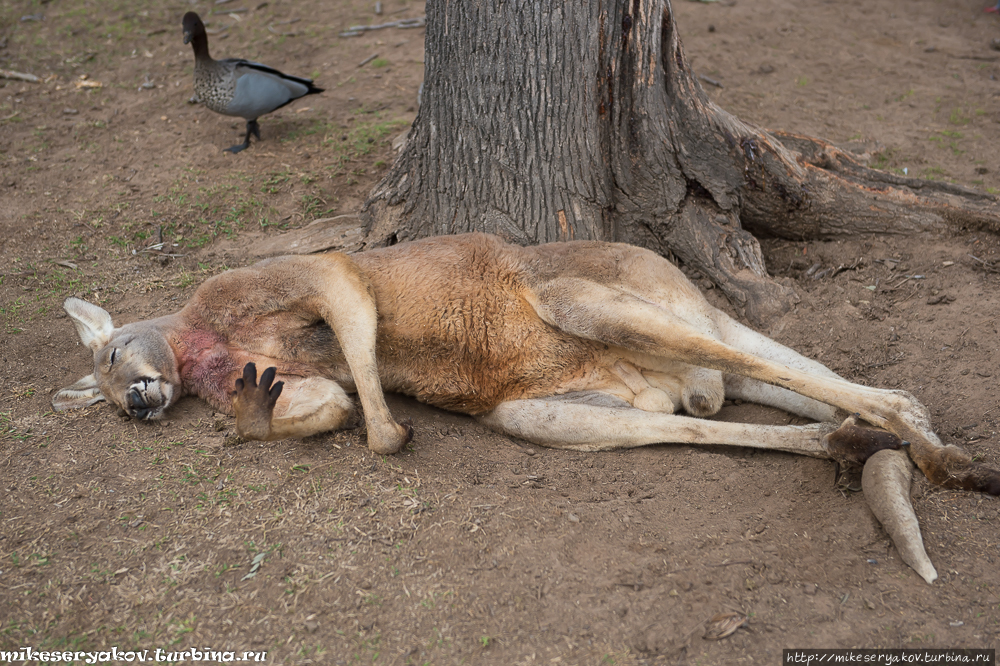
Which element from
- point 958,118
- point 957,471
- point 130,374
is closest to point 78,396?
point 130,374

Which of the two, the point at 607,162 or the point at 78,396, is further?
the point at 607,162

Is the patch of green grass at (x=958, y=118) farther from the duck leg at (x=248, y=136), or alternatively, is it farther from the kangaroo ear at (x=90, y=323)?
the kangaroo ear at (x=90, y=323)

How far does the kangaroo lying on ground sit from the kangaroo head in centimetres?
1

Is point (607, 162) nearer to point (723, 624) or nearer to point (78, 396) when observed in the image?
point (723, 624)

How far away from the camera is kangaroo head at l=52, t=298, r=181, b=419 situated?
157 inches

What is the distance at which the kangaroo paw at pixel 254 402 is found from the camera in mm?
3727

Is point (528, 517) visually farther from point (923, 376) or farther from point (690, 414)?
point (923, 376)

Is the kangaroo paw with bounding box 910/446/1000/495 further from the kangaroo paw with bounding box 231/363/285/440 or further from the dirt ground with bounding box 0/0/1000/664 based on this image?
the kangaroo paw with bounding box 231/363/285/440

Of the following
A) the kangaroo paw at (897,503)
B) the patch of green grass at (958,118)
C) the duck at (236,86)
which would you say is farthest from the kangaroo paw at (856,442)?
the duck at (236,86)

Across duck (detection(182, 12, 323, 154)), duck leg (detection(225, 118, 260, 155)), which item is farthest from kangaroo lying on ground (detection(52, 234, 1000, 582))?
duck (detection(182, 12, 323, 154))

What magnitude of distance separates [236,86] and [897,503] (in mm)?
6707

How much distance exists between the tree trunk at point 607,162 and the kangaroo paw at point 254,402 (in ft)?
6.51

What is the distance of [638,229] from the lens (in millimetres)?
5211

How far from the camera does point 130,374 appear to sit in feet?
13.2
